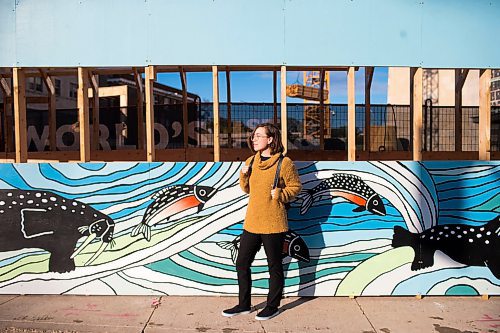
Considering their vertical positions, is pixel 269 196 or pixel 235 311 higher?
pixel 269 196

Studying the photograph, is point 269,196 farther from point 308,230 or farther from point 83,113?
point 83,113

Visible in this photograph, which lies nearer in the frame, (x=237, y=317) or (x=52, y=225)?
(x=237, y=317)

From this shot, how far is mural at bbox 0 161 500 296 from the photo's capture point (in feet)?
17.6

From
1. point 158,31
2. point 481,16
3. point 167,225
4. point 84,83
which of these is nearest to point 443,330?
point 167,225

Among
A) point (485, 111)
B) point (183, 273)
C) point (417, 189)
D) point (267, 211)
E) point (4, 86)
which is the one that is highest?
point (4, 86)

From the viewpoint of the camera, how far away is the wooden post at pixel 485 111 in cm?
547

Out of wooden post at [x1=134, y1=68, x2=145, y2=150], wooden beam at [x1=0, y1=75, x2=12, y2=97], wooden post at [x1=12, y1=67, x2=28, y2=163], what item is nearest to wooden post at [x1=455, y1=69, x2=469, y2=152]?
wooden post at [x1=134, y1=68, x2=145, y2=150]

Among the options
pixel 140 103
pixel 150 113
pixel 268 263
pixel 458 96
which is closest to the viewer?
pixel 268 263

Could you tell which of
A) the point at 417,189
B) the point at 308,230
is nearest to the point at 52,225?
the point at 308,230

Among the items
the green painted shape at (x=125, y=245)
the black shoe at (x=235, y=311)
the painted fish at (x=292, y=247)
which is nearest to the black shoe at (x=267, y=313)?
the black shoe at (x=235, y=311)

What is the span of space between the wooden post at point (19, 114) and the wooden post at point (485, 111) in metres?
5.20

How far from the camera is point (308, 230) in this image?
17.6 feet

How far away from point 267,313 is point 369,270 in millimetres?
1358

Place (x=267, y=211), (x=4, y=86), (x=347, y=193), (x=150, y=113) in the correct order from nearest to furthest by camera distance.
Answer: (x=267, y=211)
(x=347, y=193)
(x=150, y=113)
(x=4, y=86)
